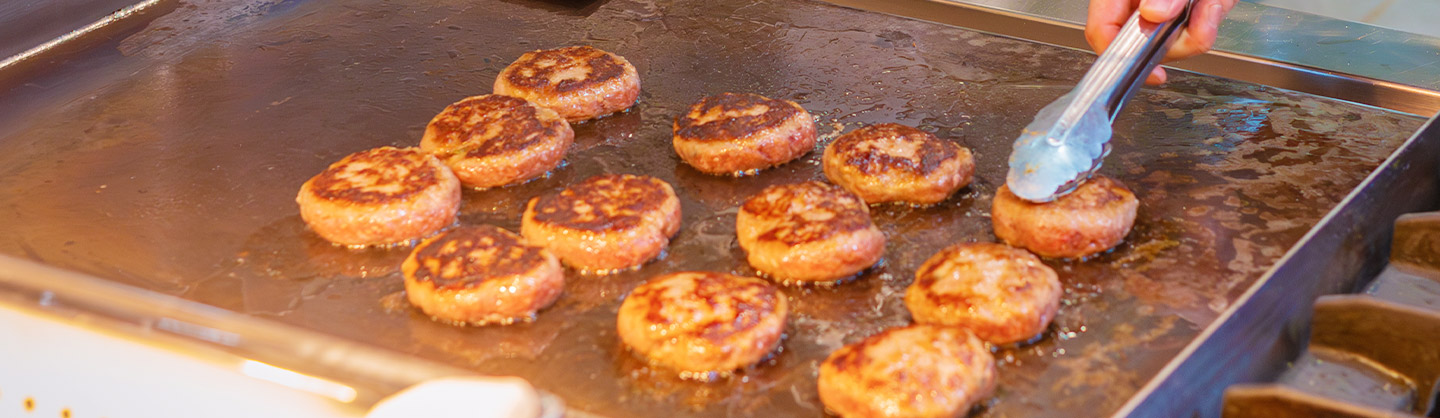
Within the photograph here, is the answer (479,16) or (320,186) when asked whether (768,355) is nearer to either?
(320,186)

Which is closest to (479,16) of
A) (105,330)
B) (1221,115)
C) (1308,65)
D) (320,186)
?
(320,186)

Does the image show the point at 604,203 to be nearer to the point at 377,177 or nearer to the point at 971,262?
the point at 377,177

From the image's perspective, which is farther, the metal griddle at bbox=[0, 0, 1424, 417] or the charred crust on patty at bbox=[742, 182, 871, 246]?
the charred crust on patty at bbox=[742, 182, 871, 246]

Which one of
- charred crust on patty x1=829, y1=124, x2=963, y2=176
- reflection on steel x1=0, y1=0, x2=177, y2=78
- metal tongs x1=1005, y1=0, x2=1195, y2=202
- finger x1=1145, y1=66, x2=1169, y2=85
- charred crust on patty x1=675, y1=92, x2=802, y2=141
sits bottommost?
reflection on steel x1=0, y1=0, x2=177, y2=78

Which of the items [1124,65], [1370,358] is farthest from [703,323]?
[1370,358]

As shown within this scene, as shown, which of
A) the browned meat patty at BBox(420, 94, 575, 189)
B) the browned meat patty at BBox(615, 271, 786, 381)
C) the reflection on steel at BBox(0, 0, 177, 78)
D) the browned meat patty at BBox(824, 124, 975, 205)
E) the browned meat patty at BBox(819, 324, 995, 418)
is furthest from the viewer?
the reflection on steel at BBox(0, 0, 177, 78)

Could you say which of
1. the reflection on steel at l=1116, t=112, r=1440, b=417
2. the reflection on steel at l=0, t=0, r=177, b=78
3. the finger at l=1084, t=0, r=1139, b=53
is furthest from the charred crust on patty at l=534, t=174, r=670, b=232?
the reflection on steel at l=0, t=0, r=177, b=78

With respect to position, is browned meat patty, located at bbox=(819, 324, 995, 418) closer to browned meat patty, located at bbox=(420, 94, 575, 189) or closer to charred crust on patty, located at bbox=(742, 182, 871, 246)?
charred crust on patty, located at bbox=(742, 182, 871, 246)
